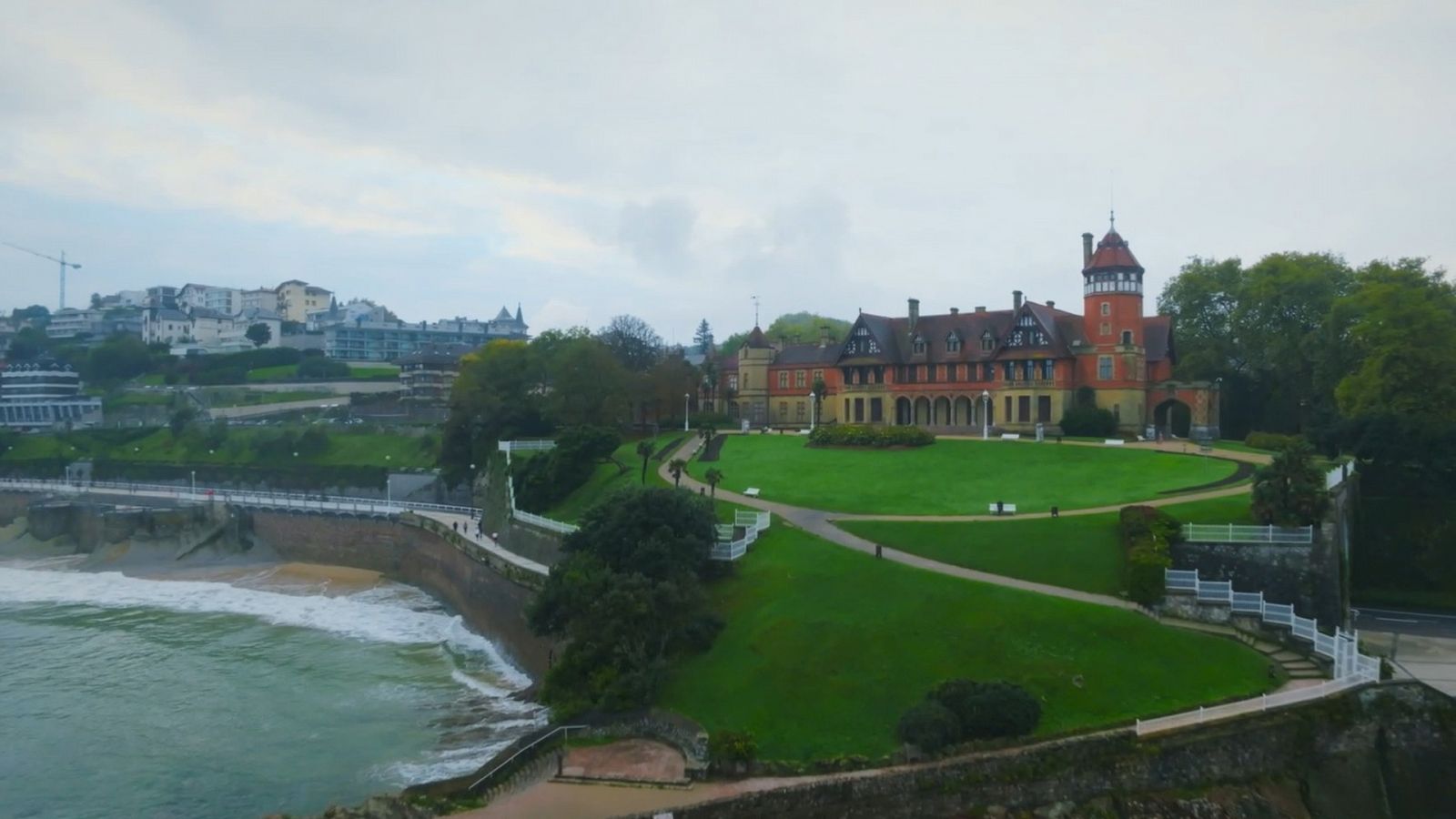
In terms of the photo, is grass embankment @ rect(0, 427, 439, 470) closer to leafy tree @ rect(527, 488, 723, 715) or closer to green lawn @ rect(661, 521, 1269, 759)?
leafy tree @ rect(527, 488, 723, 715)

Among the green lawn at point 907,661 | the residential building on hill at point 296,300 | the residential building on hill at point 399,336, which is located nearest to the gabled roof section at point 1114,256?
the green lawn at point 907,661

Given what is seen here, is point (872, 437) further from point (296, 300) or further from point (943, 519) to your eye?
point (296, 300)

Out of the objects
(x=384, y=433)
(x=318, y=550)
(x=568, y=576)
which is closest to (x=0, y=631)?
(x=318, y=550)

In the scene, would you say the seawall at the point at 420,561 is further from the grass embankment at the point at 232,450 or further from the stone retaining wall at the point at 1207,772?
the grass embankment at the point at 232,450

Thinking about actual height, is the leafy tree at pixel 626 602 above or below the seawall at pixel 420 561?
above

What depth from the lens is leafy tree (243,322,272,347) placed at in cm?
14425

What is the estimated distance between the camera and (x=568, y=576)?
28.5m

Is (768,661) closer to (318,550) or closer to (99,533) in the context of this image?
(318,550)

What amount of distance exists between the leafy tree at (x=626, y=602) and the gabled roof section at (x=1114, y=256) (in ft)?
107

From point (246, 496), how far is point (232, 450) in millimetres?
24196

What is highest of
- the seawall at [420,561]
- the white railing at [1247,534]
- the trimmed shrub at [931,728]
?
the white railing at [1247,534]

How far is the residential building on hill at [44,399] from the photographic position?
114312 mm

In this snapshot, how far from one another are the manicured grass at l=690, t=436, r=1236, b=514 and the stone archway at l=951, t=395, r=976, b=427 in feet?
Answer: 23.4

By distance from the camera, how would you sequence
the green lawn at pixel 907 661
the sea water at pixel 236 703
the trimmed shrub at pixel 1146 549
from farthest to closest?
the trimmed shrub at pixel 1146 549 < the sea water at pixel 236 703 < the green lawn at pixel 907 661
